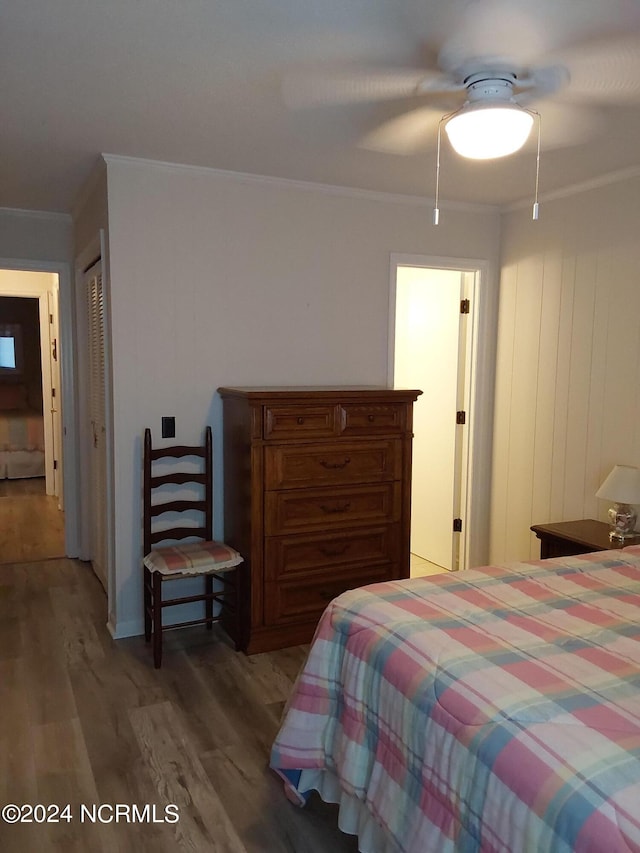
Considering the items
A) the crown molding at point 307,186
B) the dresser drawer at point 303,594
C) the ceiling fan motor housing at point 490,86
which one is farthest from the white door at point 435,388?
the ceiling fan motor housing at point 490,86

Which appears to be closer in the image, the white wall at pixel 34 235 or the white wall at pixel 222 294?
the white wall at pixel 222 294

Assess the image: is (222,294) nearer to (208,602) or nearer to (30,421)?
(208,602)

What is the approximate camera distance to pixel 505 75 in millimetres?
2082

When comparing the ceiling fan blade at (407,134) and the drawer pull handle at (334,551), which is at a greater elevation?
the ceiling fan blade at (407,134)

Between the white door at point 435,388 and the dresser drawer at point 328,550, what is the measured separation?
1100 millimetres

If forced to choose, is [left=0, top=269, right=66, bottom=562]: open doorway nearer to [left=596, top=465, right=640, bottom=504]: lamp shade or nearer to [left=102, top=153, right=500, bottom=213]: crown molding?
[left=102, top=153, right=500, bottom=213]: crown molding

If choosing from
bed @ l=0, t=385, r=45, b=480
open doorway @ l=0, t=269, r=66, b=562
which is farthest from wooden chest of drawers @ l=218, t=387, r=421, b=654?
bed @ l=0, t=385, r=45, b=480

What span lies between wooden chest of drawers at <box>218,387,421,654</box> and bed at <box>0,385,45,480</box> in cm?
534

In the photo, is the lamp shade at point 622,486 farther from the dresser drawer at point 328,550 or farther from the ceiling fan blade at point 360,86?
the ceiling fan blade at point 360,86

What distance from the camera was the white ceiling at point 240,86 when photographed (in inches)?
70.1

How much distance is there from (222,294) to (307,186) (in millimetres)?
779

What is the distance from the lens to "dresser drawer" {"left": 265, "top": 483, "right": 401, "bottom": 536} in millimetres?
3234

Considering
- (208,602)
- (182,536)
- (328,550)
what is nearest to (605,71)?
(328,550)

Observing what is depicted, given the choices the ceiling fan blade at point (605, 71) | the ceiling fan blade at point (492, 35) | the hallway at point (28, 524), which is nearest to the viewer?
the ceiling fan blade at point (492, 35)
